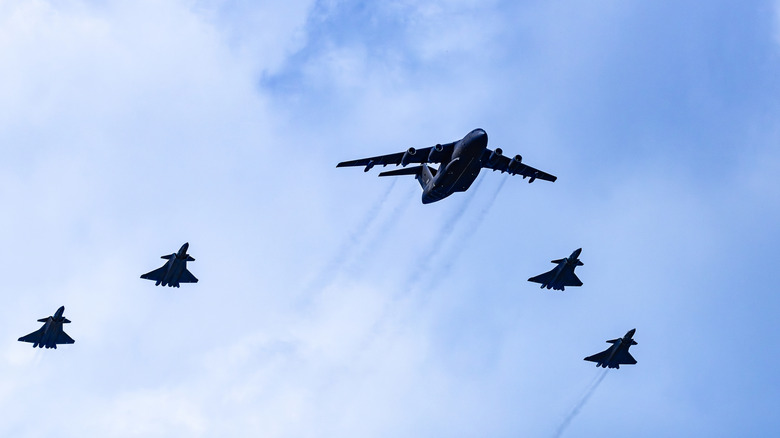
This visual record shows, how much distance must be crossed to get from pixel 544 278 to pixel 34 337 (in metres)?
40.8

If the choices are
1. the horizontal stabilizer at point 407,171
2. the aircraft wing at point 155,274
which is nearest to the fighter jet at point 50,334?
the aircraft wing at point 155,274

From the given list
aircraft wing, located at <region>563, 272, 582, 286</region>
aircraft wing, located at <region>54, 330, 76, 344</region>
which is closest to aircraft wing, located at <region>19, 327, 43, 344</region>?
aircraft wing, located at <region>54, 330, 76, 344</region>

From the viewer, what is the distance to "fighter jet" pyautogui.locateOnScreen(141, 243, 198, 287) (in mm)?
66312

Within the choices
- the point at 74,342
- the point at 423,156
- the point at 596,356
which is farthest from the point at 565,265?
the point at 74,342

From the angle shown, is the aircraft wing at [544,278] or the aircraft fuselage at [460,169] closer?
the aircraft fuselage at [460,169]

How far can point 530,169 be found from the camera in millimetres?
75125

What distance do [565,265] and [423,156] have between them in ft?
47.3

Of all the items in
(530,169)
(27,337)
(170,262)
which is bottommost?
(27,337)

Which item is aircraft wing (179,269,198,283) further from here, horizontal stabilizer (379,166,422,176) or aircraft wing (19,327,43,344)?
horizontal stabilizer (379,166,422,176)

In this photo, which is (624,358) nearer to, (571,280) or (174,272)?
(571,280)

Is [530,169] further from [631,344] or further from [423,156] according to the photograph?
[631,344]

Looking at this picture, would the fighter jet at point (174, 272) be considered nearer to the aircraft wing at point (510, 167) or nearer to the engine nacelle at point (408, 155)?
the engine nacelle at point (408, 155)

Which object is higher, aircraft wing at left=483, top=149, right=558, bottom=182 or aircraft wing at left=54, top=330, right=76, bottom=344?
aircraft wing at left=483, top=149, right=558, bottom=182

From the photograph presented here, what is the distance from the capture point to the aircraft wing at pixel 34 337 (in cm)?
6838
